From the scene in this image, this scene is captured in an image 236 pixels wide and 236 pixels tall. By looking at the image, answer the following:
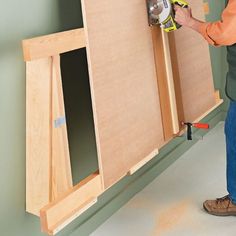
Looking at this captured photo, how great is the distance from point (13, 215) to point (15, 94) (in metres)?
0.50

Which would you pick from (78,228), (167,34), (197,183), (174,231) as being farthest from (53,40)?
(197,183)

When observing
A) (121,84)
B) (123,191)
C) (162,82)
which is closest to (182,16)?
(162,82)

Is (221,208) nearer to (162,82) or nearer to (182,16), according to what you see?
(162,82)

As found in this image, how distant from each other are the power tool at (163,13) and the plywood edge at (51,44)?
17.6 inches

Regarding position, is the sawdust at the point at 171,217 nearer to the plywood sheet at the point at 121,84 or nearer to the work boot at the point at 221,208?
the work boot at the point at 221,208

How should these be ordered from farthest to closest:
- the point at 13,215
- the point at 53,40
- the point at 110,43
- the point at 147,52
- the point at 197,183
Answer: the point at 197,183 → the point at 147,52 → the point at 13,215 → the point at 110,43 → the point at 53,40

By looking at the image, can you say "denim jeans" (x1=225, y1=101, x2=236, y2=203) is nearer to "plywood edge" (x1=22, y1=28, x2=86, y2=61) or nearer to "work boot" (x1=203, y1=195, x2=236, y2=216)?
"work boot" (x1=203, y1=195, x2=236, y2=216)

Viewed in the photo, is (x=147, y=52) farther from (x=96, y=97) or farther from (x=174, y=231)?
(x=174, y=231)

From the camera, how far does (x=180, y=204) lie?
241cm

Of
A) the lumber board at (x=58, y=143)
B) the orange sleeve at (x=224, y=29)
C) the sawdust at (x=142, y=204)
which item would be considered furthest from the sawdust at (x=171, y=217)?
the orange sleeve at (x=224, y=29)

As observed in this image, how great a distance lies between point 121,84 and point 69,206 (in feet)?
1.73

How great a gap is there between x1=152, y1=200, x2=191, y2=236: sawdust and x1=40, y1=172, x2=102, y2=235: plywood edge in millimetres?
742

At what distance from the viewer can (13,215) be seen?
5.59 ft

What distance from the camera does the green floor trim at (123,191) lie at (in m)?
2.11
